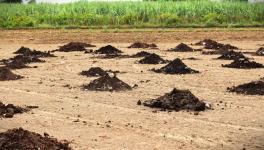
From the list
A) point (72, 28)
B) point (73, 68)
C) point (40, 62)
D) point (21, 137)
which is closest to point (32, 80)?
point (73, 68)

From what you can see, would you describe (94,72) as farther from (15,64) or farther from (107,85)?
(15,64)

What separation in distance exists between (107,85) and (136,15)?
25.2 metres

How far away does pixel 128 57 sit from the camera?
2508 centimetres

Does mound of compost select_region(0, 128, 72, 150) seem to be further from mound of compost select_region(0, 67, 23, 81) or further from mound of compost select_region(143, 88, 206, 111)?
mound of compost select_region(0, 67, 23, 81)

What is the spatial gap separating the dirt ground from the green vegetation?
14954 mm

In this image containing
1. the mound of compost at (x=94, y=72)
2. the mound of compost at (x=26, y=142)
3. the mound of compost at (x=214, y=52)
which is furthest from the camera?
the mound of compost at (x=214, y=52)

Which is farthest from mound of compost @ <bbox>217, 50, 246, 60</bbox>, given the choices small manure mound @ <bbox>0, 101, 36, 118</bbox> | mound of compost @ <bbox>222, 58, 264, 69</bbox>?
small manure mound @ <bbox>0, 101, 36, 118</bbox>

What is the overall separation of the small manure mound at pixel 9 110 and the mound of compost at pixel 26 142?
2461 millimetres

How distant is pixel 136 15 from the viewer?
4138 cm

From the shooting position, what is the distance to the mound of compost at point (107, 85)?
54.0ft

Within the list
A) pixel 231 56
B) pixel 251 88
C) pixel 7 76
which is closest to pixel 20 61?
pixel 7 76

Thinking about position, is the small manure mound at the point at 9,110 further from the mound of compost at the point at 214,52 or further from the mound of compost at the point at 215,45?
the mound of compost at the point at 215,45

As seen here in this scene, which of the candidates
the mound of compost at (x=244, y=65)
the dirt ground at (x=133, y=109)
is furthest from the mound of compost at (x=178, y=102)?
the mound of compost at (x=244, y=65)

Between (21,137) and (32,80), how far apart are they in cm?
880
